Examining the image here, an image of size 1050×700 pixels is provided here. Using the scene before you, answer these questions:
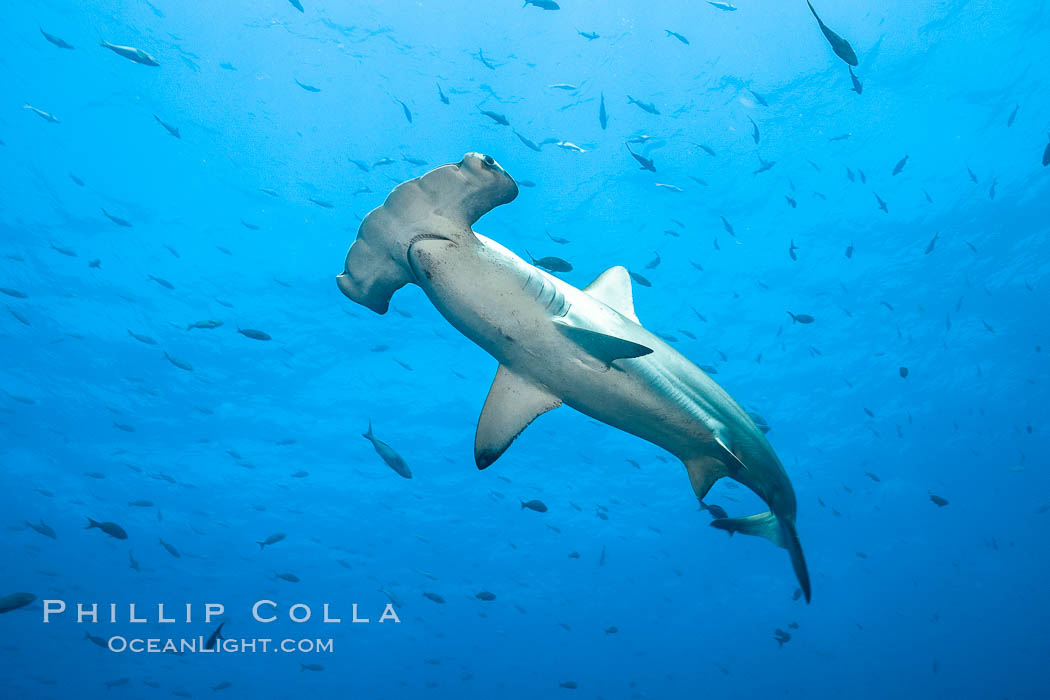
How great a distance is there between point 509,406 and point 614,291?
3.74ft

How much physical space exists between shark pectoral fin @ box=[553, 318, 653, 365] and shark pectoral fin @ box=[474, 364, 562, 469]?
497mm

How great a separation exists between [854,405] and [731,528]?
23.9m

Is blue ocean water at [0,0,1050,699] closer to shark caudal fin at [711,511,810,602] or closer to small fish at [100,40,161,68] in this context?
small fish at [100,40,161,68]

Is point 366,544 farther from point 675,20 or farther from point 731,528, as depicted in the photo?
point 731,528

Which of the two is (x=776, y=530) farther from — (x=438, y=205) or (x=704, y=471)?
(x=438, y=205)

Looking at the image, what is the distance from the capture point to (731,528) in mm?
4191

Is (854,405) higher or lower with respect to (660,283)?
lower

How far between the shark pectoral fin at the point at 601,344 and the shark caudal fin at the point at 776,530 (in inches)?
72.3

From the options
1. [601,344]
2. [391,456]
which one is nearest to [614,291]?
[601,344]

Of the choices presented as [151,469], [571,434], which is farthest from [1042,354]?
[151,469]

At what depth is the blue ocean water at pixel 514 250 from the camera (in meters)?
13.7

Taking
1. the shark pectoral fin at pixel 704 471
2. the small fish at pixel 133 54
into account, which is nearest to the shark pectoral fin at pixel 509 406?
the shark pectoral fin at pixel 704 471

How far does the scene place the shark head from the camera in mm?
2545

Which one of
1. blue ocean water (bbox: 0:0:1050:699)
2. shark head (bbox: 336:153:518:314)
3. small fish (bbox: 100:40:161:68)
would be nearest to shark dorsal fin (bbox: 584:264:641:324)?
shark head (bbox: 336:153:518:314)
